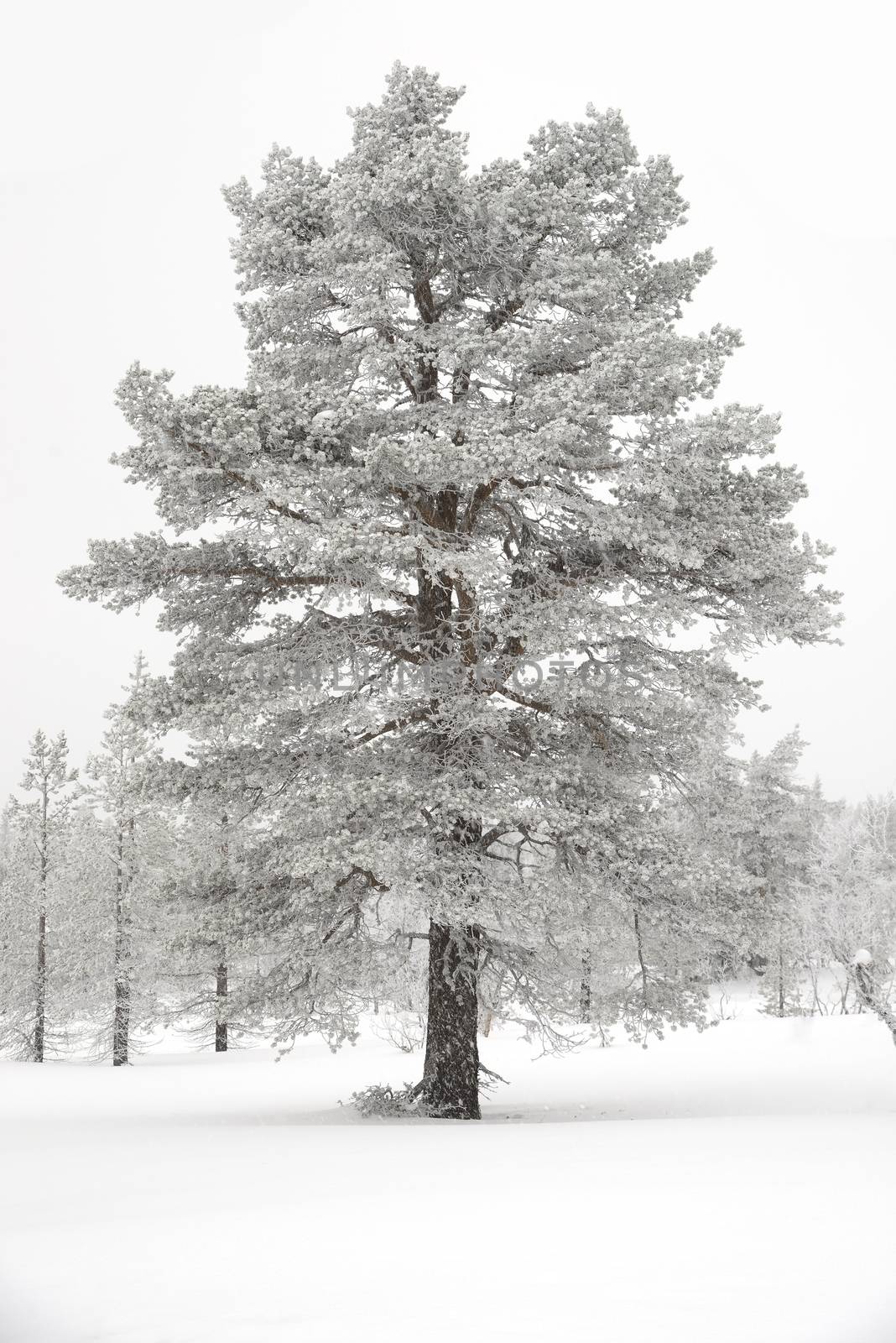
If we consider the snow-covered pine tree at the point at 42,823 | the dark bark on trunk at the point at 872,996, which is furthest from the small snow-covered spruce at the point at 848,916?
the snow-covered pine tree at the point at 42,823

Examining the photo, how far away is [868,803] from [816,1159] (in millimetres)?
58193

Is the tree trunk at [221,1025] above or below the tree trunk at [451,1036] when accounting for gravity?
below

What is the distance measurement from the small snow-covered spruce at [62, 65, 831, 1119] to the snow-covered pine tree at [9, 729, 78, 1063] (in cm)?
2005

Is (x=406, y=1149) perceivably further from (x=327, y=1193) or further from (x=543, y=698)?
(x=543, y=698)

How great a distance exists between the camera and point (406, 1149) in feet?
27.5

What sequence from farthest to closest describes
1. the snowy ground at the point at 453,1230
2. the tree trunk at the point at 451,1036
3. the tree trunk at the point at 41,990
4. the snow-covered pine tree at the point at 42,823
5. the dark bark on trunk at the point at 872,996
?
the snow-covered pine tree at the point at 42,823 < the tree trunk at the point at 41,990 < the tree trunk at the point at 451,1036 < the dark bark on trunk at the point at 872,996 < the snowy ground at the point at 453,1230

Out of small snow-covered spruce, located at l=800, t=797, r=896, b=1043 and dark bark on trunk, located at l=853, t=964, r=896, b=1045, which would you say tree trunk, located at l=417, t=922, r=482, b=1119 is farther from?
small snow-covered spruce, located at l=800, t=797, r=896, b=1043

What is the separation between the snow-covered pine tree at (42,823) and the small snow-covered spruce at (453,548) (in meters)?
20.1

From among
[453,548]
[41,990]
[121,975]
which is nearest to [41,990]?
[41,990]

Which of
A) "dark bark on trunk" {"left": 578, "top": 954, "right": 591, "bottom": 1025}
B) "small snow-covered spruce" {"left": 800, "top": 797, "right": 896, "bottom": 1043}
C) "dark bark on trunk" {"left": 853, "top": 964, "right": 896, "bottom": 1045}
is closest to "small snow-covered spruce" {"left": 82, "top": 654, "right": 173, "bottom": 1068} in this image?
"dark bark on trunk" {"left": 578, "top": 954, "right": 591, "bottom": 1025}

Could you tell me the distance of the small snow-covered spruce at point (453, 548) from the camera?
966 cm

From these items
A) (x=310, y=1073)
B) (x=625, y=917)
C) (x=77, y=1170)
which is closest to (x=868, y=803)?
(x=310, y=1073)

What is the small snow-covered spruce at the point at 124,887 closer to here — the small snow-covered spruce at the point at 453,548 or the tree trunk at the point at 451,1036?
the small snow-covered spruce at the point at 453,548

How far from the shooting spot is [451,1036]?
11.4m
